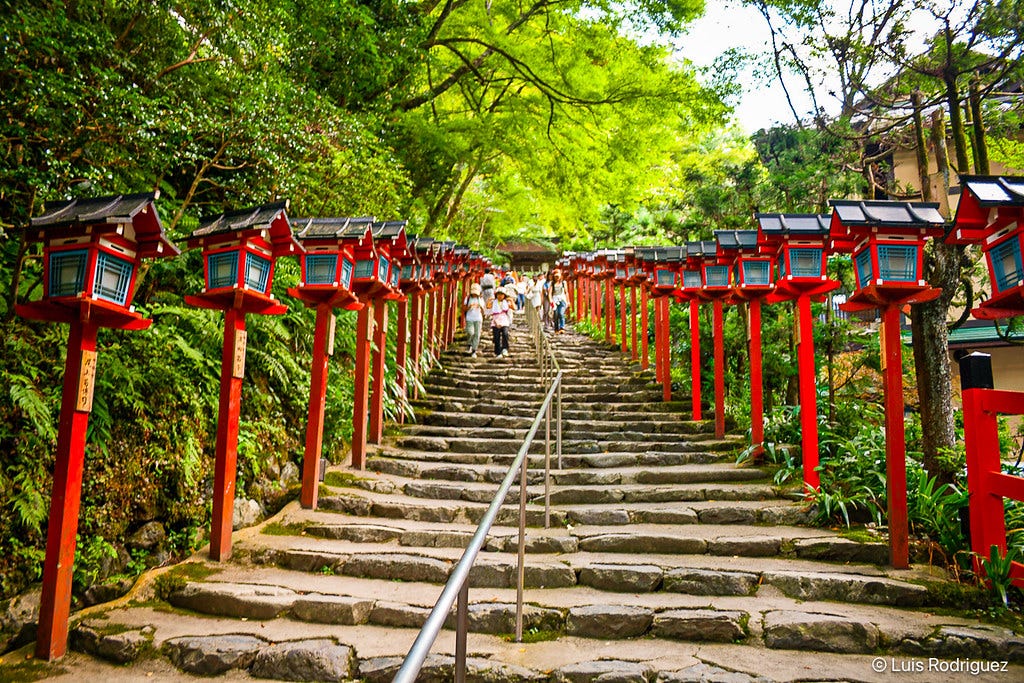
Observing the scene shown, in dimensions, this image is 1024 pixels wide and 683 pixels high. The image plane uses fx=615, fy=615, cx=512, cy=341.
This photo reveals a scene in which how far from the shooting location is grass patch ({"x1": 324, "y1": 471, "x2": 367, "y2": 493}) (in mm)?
7116

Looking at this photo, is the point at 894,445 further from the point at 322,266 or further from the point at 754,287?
the point at 322,266

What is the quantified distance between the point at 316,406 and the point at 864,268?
212 inches

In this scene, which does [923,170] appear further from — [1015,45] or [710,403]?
[710,403]

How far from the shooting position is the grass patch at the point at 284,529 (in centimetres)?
Answer: 591

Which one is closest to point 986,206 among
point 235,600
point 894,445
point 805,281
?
point 894,445

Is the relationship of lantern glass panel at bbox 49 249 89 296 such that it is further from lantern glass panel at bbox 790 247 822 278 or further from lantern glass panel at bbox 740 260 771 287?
lantern glass panel at bbox 740 260 771 287

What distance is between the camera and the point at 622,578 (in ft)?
16.2

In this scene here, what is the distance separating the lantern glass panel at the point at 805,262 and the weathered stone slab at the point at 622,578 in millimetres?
3587

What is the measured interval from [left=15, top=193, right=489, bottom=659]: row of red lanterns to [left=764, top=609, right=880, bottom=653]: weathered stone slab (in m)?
4.39

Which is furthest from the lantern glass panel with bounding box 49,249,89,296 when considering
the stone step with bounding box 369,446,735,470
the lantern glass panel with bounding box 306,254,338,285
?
the stone step with bounding box 369,446,735,470

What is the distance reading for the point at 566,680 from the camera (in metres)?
3.64

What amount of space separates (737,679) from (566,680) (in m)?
0.99

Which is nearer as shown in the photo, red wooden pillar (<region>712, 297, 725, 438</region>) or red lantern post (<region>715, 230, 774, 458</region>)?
red lantern post (<region>715, 230, 774, 458</region>)

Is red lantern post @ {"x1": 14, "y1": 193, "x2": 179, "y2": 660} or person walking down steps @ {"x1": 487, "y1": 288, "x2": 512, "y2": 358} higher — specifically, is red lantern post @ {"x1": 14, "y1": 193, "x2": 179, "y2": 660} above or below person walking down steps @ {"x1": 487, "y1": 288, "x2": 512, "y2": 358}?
below
